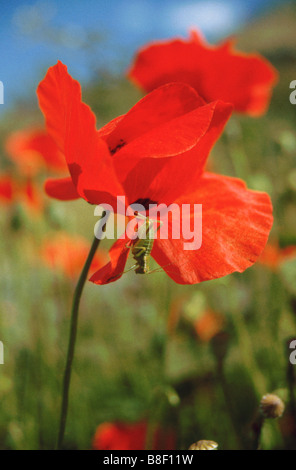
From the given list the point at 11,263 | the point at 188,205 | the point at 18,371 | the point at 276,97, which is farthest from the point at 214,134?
the point at 276,97

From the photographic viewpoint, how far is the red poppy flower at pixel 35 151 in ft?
3.42

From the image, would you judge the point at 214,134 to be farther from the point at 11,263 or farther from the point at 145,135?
the point at 11,263

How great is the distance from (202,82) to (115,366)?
0.61m

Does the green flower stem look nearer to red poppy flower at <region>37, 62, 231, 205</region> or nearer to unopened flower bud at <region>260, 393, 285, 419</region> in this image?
red poppy flower at <region>37, 62, 231, 205</region>

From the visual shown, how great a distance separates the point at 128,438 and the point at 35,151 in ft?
2.11

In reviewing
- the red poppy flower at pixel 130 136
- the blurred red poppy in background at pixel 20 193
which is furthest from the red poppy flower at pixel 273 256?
the blurred red poppy in background at pixel 20 193

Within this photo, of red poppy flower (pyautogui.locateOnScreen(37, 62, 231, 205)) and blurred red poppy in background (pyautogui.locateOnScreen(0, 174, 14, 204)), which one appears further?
blurred red poppy in background (pyautogui.locateOnScreen(0, 174, 14, 204))

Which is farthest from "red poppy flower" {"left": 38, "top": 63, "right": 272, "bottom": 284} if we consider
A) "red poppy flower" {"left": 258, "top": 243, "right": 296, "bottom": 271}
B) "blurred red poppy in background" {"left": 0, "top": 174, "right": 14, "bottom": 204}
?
"blurred red poppy in background" {"left": 0, "top": 174, "right": 14, "bottom": 204}

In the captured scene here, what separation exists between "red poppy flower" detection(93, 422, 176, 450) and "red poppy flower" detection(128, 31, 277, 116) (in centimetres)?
46

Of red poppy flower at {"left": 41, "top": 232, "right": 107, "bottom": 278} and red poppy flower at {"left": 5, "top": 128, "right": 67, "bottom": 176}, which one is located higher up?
red poppy flower at {"left": 5, "top": 128, "right": 67, "bottom": 176}

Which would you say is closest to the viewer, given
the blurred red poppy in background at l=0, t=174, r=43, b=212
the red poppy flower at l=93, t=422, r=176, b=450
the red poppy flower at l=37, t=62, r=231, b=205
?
the red poppy flower at l=37, t=62, r=231, b=205

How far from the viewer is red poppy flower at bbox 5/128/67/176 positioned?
1.04 metres

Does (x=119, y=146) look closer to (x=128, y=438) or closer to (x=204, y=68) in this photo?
(x=204, y=68)

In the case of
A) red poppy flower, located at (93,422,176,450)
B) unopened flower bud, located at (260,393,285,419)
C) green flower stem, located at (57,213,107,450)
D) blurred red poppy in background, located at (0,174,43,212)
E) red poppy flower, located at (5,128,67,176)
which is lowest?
red poppy flower, located at (93,422,176,450)
